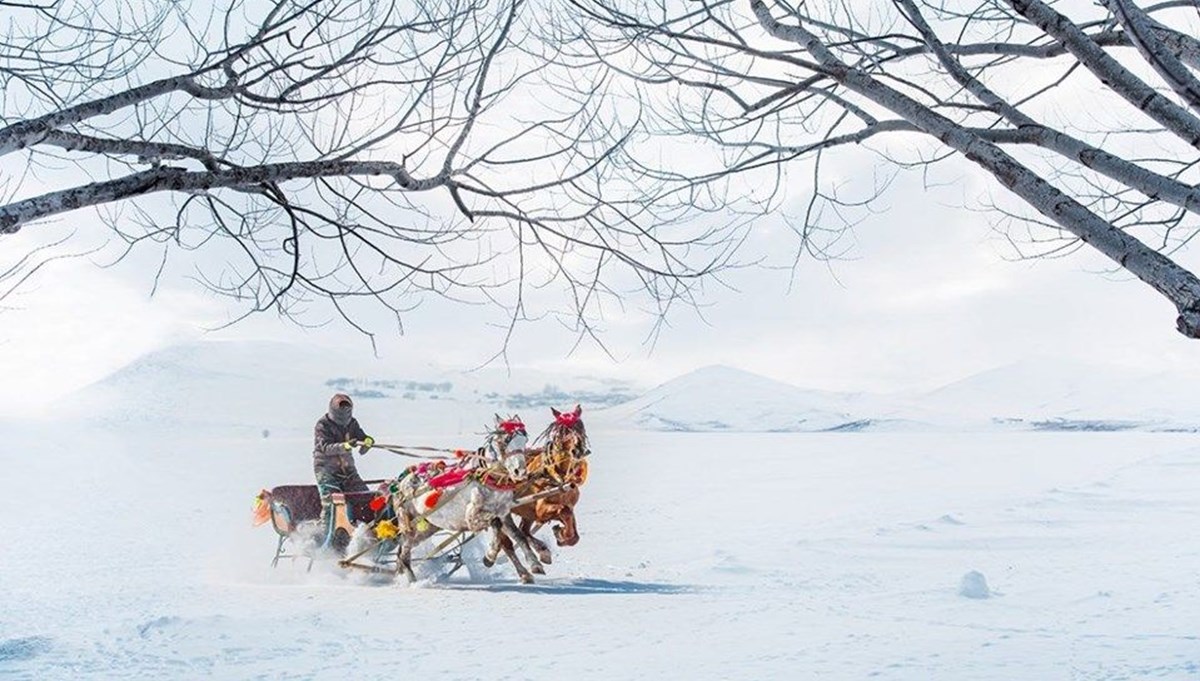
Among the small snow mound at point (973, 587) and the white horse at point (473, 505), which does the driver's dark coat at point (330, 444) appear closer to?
the white horse at point (473, 505)

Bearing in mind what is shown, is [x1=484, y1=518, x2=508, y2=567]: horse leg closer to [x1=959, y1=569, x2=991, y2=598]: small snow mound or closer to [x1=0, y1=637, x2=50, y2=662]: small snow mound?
[x1=0, y1=637, x2=50, y2=662]: small snow mound

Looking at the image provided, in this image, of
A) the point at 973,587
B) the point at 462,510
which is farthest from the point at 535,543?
the point at 973,587

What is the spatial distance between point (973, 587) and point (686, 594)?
7.40 feet

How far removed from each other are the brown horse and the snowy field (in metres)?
0.54

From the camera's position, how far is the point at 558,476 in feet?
29.5

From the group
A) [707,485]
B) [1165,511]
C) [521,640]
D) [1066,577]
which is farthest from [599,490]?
[521,640]

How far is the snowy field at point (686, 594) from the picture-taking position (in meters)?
6.23

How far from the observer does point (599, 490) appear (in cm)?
2027

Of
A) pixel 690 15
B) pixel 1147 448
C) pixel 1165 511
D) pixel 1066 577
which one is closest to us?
pixel 690 15

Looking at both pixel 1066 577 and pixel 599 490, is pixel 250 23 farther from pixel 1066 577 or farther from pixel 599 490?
pixel 599 490

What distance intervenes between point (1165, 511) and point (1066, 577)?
5.68 metres

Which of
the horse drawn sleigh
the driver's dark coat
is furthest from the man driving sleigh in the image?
the horse drawn sleigh

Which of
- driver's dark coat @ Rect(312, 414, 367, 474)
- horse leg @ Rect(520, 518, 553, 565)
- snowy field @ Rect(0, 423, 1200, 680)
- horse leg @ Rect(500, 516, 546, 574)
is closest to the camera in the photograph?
snowy field @ Rect(0, 423, 1200, 680)

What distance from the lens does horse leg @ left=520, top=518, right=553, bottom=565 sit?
9438 mm
